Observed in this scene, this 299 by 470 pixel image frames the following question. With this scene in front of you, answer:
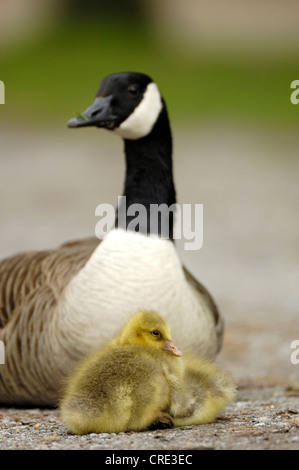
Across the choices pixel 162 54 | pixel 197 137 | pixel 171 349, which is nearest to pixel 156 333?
pixel 171 349

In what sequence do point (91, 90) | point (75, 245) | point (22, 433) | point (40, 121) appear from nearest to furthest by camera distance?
point (22, 433) → point (75, 245) → point (40, 121) → point (91, 90)

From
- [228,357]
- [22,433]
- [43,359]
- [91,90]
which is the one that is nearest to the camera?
[22,433]

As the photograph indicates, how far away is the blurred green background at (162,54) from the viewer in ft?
75.6

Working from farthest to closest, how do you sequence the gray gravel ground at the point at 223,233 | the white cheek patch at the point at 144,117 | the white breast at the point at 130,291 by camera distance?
the white cheek patch at the point at 144,117, the white breast at the point at 130,291, the gray gravel ground at the point at 223,233

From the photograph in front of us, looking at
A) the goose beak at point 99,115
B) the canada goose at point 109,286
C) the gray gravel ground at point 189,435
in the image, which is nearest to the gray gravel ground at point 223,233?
the gray gravel ground at point 189,435

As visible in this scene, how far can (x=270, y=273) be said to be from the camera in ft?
31.6

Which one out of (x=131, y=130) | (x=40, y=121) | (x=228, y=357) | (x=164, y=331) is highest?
(x=40, y=121)

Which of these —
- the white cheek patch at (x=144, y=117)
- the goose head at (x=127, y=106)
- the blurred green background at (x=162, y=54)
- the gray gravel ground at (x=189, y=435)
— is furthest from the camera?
the blurred green background at (x=162, y=54)

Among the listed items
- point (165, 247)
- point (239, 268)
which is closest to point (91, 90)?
point (239, 268)

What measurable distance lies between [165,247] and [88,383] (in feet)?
4.50

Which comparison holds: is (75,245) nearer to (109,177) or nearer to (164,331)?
(164,331)

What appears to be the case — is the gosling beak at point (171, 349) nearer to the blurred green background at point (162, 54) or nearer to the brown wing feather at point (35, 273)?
the brown wing feather at point (35, 273)

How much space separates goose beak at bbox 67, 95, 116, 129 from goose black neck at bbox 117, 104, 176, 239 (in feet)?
0.88

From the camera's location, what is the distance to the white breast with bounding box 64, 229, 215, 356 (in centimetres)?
430
